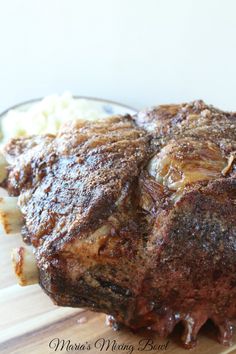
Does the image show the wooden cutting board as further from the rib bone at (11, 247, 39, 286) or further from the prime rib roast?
the rib bone at (11, 247, 39, 286)

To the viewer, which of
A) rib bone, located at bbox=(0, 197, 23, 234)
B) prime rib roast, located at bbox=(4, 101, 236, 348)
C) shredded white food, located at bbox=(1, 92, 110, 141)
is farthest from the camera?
shredded white food, located at bbox=(1, 92, 110, 141)

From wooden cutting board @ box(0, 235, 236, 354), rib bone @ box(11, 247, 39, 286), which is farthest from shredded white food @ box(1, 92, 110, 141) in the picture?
rib bone @ box(11, 247, 39, 286)

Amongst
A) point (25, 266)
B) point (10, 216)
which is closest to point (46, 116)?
point (10, 216)

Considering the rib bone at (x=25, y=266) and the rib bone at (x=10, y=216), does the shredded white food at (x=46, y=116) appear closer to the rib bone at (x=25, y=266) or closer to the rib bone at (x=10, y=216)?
the rib bone at (x=10, y=216)

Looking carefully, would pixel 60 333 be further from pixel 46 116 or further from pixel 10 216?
pixel 46 116

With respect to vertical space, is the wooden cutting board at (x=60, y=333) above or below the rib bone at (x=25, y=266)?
below

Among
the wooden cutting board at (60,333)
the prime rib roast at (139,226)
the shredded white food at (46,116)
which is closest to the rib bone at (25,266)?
the prime rib roast at (139,226)
